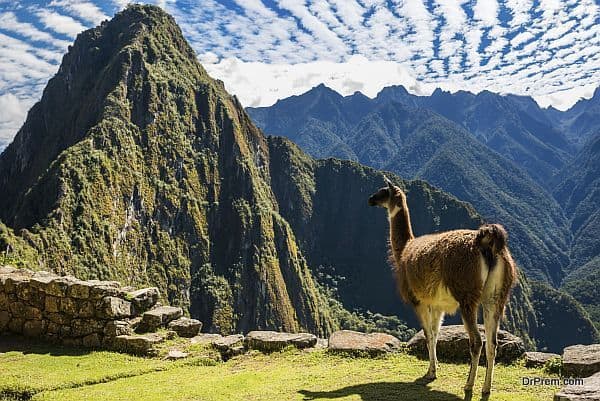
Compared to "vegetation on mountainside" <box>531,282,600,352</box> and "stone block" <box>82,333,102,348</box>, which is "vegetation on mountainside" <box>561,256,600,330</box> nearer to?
"vegetation on mountainside" <box>531,282,600,352</box>

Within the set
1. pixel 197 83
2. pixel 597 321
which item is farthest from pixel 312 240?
pixel 597 321

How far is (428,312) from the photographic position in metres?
8.60

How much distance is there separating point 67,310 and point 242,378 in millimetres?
5122

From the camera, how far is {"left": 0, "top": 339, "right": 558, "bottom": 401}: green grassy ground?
779 cm

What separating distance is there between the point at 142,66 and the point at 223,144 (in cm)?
2972

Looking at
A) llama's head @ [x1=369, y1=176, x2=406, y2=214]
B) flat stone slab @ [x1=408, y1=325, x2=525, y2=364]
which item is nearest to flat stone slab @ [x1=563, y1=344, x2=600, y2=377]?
flat stone slab @ [x1=408, y1=325, x2=525, y2=364]

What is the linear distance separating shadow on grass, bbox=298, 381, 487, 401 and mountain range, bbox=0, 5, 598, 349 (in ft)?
248

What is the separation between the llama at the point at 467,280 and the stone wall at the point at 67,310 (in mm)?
6830

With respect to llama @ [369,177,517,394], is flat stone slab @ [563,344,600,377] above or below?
below

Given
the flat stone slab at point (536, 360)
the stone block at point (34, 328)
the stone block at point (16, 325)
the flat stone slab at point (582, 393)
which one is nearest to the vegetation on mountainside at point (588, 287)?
the flat stone slab at point (536, 360)

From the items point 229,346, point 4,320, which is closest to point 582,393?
point 229,346

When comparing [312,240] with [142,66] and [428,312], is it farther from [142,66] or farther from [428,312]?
[428,312]

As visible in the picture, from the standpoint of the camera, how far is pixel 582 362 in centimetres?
809

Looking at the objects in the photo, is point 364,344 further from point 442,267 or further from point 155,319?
point 155,319
